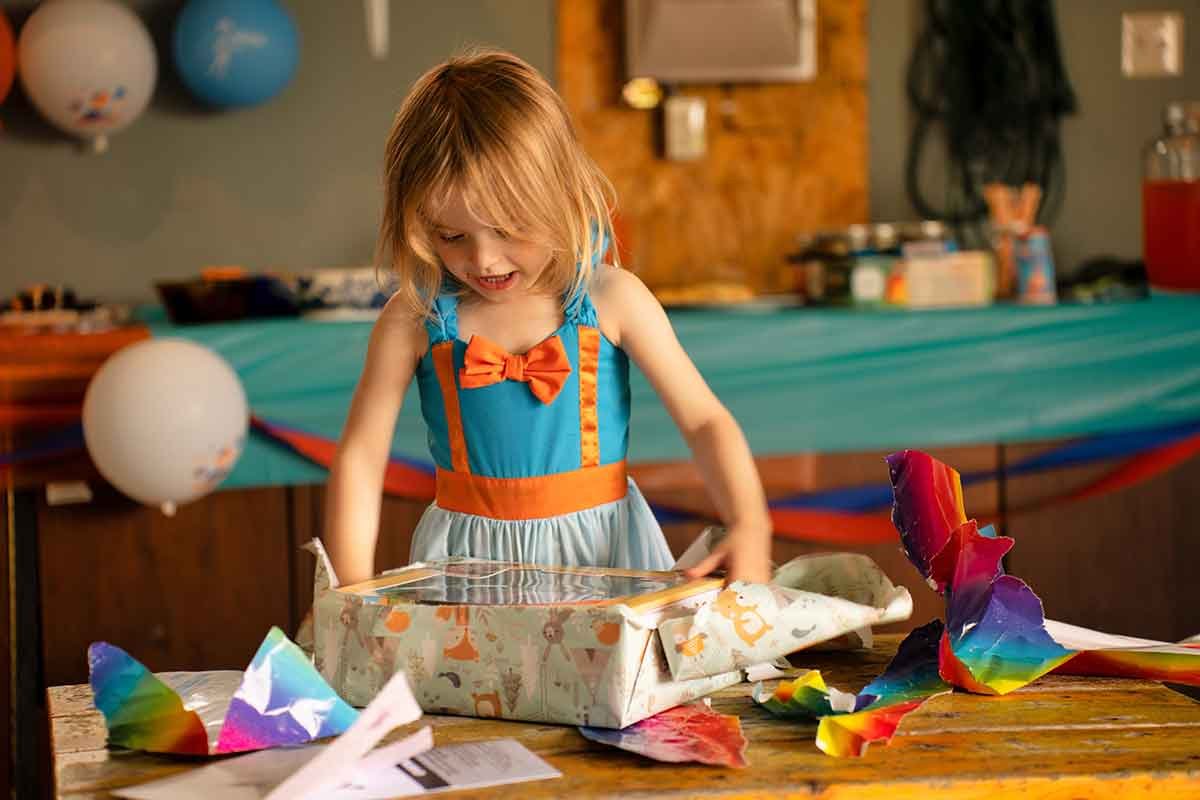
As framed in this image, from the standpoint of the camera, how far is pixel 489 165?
1.32 meters

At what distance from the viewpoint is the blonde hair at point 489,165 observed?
1320 mm

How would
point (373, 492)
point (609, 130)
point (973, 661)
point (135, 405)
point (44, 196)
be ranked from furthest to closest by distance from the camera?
point (609, 130)
point (44, 196)
point (135, 405)
point (373, 492)
point (973, 661)

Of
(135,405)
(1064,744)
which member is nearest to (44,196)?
(135,405)

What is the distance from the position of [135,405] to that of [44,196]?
1.00 metres

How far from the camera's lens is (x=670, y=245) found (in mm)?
3430

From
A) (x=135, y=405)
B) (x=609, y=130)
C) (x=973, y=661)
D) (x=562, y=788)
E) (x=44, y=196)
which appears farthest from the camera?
(x=609, y=130)

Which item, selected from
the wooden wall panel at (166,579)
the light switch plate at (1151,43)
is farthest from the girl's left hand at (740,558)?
the light switch plate at (1151,43)

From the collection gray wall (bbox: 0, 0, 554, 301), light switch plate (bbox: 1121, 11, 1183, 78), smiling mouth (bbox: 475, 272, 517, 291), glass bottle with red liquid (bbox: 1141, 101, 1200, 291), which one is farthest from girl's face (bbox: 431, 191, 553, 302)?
light switch plate (bbox: 1121, 11, 1183, 78)

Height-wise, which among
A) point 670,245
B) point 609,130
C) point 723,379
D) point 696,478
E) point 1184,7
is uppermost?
point 1184,7

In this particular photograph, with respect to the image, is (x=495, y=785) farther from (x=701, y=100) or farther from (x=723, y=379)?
(x=701, y=100)

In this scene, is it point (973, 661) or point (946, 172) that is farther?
point (946, 172)

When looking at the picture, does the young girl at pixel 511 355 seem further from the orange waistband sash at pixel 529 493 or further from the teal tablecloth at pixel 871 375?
the teal tablecloth at pixel 871 375

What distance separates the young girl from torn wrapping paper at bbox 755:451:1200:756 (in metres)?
0.21

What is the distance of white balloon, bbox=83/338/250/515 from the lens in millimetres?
2369
